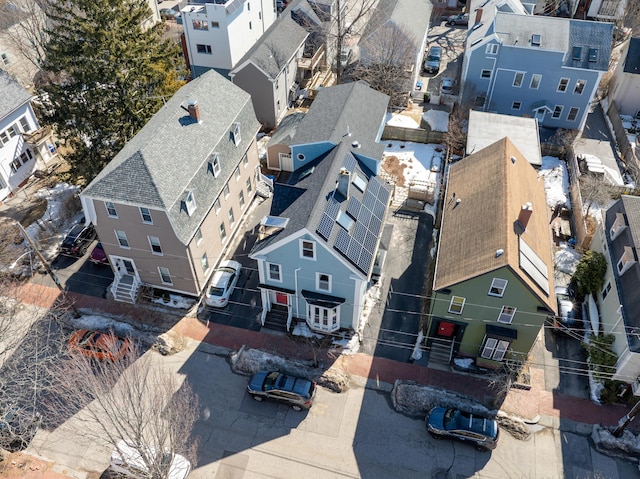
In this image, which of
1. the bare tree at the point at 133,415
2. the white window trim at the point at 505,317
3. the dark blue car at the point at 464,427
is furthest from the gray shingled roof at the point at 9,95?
the white window trim at the point at 505,317

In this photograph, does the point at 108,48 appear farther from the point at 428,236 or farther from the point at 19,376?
the point at 428,236

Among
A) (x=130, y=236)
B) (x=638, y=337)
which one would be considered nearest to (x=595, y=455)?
(x=638, y=337)

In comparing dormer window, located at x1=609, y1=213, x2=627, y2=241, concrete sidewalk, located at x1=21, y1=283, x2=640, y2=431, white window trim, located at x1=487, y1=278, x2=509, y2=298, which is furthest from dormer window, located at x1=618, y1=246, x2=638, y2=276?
white window trim, located at x1=487, y1=278, x2=509, y2=298

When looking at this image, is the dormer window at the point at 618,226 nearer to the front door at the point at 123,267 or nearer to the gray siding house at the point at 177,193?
the gray siding house at the point at 177,193

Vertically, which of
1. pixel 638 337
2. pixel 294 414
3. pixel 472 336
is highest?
pixel 638 337

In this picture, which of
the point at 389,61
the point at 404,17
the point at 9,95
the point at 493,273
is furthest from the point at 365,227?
the point at 9,95

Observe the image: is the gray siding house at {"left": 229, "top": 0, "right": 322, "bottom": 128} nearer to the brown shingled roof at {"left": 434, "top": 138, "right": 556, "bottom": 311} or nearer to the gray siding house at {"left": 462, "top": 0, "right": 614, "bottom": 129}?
the gray siding house at {"left": 462, "top": 0, "right": 614, "bottom": 129}
